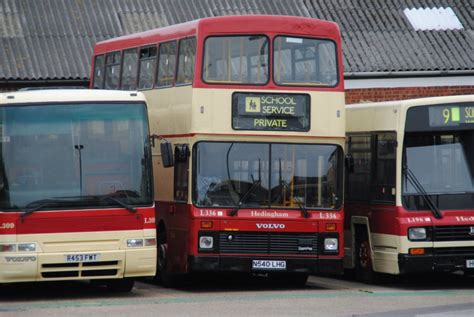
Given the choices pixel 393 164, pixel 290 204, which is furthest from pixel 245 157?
pixel 393 164

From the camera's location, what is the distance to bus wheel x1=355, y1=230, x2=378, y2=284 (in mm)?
20344

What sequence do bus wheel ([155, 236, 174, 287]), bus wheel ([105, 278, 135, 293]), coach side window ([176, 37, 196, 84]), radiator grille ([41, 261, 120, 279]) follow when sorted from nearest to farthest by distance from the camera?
radiator grille ([41, 261, 120, 279])
bus wheel ([105, 278, 135, 293])
coach side window ([176, 37, 196, 84])
bus wheel ([155, 236, 174, 287])

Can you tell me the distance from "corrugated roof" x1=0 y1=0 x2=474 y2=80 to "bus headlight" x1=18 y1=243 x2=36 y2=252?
11969 millimetres

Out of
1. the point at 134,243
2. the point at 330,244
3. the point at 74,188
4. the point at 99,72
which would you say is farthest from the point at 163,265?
the point at 99,72

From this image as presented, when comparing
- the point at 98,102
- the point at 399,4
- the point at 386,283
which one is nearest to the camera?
the point at 98,102

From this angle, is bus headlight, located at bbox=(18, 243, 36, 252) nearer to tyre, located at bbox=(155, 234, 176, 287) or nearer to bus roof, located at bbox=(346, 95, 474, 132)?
tyre, located at bbox=(155, 234, 176, 287)

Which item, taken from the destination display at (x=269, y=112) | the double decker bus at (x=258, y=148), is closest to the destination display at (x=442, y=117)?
the double decker bus at (x=258, y=148)

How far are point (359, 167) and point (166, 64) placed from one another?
3.43 m

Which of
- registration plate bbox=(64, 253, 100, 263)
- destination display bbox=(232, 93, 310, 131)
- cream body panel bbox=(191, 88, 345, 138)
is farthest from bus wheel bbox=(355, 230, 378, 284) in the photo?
registration plate bbox=(64, 253, 100, 263)

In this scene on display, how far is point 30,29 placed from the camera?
3097 cm

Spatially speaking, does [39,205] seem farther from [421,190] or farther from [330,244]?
[421,190]

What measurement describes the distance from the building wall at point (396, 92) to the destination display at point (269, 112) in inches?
455

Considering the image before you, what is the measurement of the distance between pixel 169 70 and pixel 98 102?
2326mm

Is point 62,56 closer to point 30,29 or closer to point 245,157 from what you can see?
point 30,29
